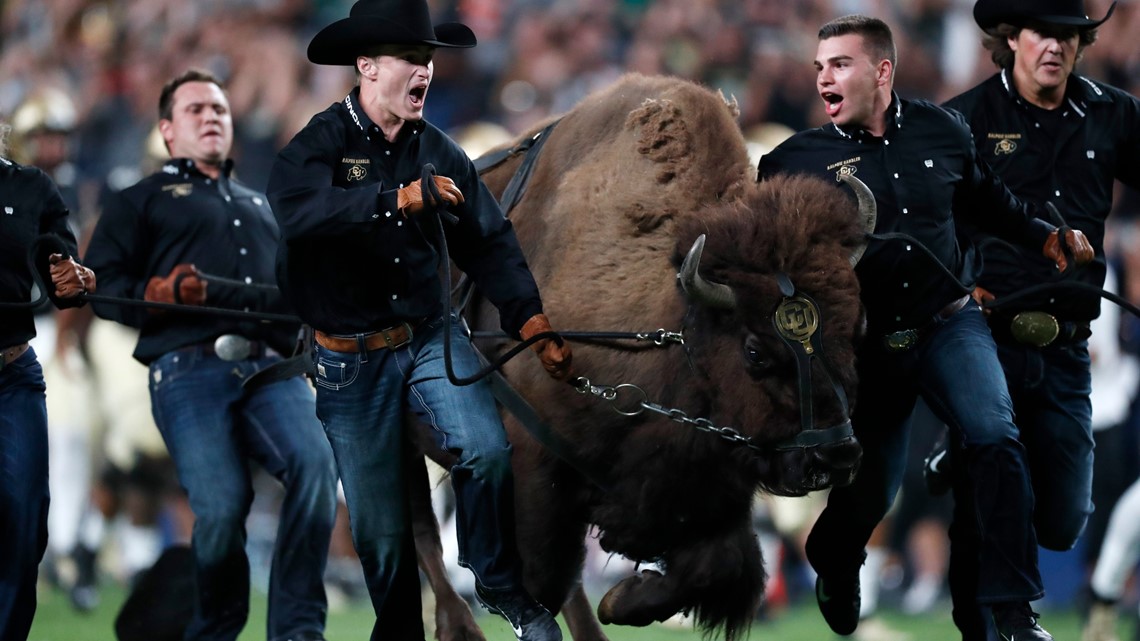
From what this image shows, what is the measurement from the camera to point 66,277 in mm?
5602

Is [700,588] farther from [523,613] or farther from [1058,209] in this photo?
[1058,209]

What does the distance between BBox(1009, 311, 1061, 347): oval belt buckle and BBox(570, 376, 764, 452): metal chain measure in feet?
4.67

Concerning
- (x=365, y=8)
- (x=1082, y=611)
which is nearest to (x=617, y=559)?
(x=1082, y=611)

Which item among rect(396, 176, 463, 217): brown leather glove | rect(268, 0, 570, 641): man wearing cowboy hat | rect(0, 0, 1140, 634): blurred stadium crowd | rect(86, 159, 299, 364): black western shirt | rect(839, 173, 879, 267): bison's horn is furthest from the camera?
rect(0, 0, 1140, 634): blurred stadium crowd

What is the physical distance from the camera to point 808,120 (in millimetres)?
10383

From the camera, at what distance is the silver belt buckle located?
6578 millimetres

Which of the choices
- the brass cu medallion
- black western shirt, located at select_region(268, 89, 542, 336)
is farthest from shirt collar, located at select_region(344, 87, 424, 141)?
the brass cu medallion

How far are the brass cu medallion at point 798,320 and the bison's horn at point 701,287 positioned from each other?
193 millimetres

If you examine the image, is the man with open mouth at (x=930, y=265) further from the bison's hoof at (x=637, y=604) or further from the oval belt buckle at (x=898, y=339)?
the bison's hoof at (x=637, y=604)

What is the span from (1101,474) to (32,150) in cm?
663

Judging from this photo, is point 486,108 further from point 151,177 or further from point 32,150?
point 151,177

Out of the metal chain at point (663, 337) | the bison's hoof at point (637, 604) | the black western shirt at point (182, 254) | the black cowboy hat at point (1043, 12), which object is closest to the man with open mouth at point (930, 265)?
the black cowboy hat at point (1043, 12)

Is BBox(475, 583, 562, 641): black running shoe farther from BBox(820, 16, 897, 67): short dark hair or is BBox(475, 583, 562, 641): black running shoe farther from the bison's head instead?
BBox(820, 16, 897, 67): short dark hair

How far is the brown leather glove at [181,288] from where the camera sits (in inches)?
259
